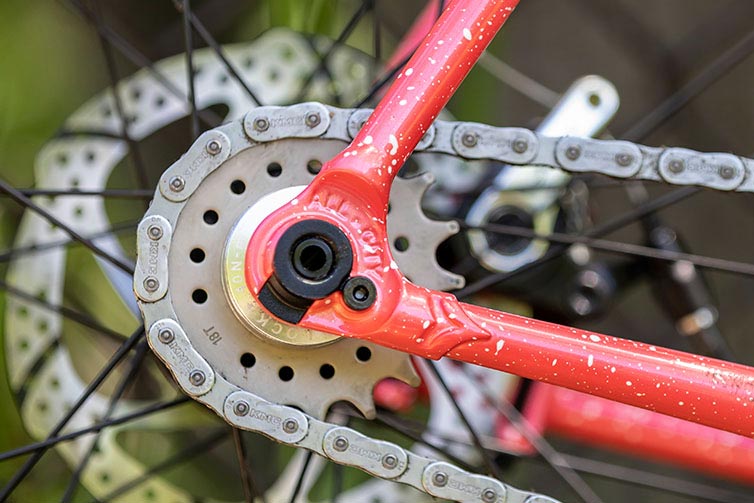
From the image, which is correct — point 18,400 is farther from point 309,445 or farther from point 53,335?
point 309,445

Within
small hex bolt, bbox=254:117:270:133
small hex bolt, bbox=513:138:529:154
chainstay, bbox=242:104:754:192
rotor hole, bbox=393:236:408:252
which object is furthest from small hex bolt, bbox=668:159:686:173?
small hex bolt, bbox=254:117:270:133

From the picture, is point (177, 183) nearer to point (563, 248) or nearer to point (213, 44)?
point (213, 44)

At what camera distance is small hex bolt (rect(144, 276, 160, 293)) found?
0.73m

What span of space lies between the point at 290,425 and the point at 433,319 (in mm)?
137

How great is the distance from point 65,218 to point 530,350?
24.7 inches

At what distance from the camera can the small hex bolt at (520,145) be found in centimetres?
79

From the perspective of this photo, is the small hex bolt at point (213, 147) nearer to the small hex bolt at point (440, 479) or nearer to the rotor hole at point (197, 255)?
the rotor hole at point (197, 255)

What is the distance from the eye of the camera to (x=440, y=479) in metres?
0.76

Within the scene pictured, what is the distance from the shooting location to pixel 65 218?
1125 millimetres

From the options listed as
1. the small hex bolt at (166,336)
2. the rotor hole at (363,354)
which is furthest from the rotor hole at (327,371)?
the small hex bolt at (166,336)

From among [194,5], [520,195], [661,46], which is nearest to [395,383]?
[520,195]

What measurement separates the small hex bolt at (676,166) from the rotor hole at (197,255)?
382mm

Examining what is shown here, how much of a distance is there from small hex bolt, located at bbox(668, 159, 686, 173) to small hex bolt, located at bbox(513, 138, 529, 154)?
118 millimetres

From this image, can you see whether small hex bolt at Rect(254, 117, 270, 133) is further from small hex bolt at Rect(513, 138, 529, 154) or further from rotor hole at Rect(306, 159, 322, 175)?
small hex bolt at Rect(513, 138, 529, 154)
